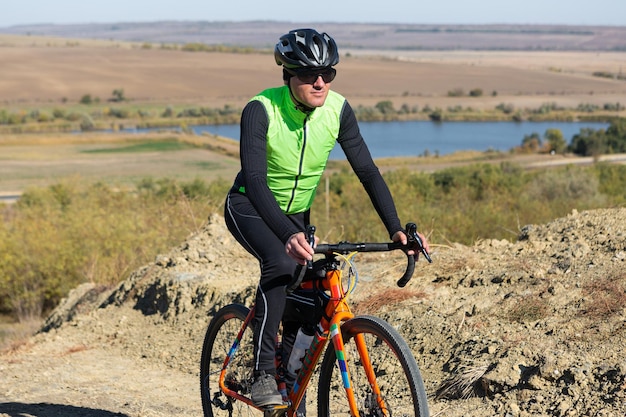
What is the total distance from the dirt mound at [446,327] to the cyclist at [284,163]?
1.77 meters

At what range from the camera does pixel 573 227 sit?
8391 mm

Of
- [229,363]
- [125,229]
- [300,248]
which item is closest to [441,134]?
[125,229]

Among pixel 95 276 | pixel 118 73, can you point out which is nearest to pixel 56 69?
pixel 118 73

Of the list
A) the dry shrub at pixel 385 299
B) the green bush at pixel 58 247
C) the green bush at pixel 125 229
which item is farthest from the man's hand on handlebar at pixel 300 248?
the green bush at pixel 58 247

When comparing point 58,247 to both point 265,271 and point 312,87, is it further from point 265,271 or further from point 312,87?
point 312,87

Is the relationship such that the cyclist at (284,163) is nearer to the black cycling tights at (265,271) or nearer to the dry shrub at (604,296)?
the black cycling tights at (265,271)

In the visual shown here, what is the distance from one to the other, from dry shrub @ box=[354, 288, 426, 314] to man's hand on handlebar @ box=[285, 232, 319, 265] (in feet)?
11.8

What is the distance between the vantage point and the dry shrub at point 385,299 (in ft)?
24.0

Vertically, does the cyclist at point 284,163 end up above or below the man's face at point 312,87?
below

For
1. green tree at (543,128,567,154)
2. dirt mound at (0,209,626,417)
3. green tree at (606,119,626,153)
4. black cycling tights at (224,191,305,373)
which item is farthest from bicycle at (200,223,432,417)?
green tree at (543,128,567,154)

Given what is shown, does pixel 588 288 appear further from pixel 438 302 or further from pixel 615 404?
pixel 615 404

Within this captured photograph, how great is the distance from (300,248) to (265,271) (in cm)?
59

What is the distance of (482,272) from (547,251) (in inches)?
30.6

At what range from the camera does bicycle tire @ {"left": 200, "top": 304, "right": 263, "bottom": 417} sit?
16.5 ft
